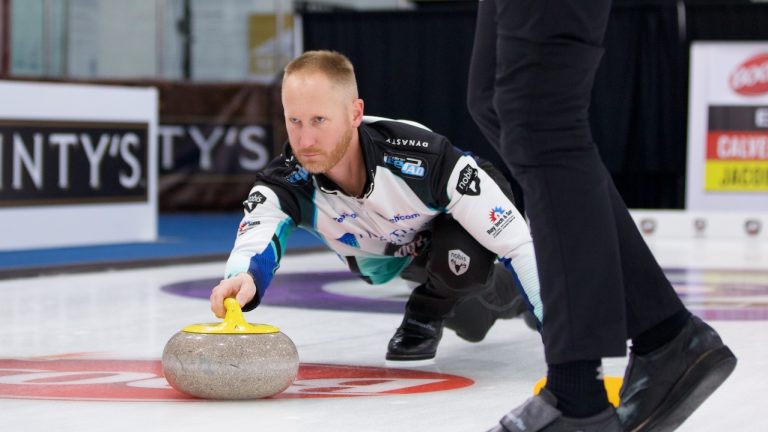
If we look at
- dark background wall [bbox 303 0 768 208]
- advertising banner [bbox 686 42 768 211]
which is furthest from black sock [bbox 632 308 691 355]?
dark background wall [bbox 303 0 768 208]

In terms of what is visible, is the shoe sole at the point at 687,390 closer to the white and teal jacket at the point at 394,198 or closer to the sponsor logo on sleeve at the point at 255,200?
Answer: the white and teal jacket at the point at 394,198

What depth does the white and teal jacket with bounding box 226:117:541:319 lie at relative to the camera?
9.00ft

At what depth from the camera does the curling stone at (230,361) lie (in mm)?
2365

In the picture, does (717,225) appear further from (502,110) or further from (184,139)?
(502,110)

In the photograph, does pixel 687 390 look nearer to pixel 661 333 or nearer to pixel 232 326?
pixel 661 333

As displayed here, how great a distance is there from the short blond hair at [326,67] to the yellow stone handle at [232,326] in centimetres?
51

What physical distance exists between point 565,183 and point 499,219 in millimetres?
1105

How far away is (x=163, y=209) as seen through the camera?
10.6 m

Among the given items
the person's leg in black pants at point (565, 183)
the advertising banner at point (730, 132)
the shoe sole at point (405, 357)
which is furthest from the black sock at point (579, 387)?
the advertising banner at point (730, 132)

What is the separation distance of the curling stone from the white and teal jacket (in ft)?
0.94

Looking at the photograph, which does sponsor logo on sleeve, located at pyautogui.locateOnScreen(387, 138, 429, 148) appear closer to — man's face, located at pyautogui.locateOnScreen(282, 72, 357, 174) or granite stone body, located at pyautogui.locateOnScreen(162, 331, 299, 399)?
man's face, located at pyautogui.locateOnScreen(282, 72, 357, 174)

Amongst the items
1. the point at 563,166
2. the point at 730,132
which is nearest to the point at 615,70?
the point at 730,132

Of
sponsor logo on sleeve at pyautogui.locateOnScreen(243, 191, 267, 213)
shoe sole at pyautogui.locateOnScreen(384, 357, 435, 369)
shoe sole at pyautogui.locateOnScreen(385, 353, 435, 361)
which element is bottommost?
shoe sole at pyautogui.locateOnScreen(384, 357, 435, 369)

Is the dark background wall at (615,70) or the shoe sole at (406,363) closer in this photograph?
the shoe sole at (406,363)
